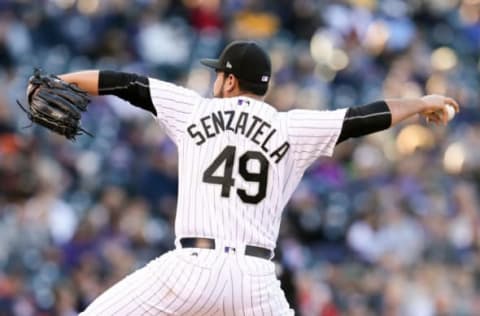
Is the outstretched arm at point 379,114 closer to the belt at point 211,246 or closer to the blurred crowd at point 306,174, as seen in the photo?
the belt at point 211,246

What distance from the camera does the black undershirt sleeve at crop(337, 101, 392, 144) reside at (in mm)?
6539

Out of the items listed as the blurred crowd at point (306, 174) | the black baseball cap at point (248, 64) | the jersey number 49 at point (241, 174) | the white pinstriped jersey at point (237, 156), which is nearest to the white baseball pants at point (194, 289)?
the white pinstriped jersey at point (237, 156)

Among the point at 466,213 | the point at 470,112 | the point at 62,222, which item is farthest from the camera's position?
the point at 470,112

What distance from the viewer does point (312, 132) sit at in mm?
6555

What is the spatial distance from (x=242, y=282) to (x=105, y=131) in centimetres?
785

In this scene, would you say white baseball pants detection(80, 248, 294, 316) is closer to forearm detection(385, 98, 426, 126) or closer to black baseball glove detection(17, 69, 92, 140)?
black baseball glove detection(17, 69, 92, 140)

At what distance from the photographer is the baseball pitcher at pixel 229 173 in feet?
20.7

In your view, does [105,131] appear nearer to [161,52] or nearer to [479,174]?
[161,52]

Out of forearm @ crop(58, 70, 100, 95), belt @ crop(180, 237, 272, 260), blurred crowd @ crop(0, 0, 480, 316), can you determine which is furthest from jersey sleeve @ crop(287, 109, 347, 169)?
blurred crowd @ crop(0, 0, 480, 316)

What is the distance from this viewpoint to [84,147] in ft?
44.8

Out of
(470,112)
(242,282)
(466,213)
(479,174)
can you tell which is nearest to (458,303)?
(466,213)

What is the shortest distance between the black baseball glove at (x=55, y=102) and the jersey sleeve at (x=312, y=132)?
1.05m

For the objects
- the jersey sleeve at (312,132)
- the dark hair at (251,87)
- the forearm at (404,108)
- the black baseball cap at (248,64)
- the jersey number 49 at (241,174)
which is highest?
the black baseball cap at (248,64)

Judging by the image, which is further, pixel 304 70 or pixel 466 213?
pixel 304 70
